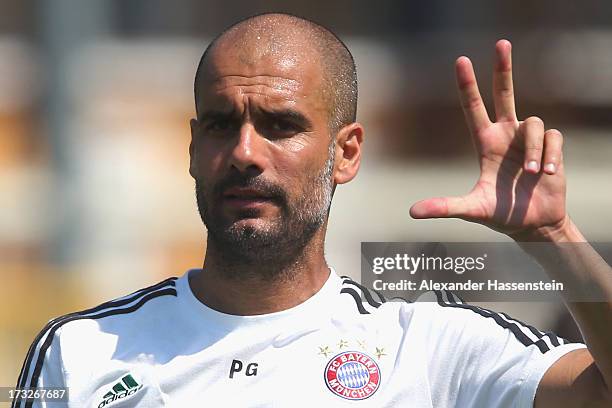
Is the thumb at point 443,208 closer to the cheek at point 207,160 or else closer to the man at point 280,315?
the man at point 280,315

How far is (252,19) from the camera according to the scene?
2523mm

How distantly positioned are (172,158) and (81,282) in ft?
1.94

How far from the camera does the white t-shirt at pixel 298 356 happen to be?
2236 mm

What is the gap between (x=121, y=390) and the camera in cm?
227

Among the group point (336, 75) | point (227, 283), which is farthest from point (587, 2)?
point (227, 283)

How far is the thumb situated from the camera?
1913mm

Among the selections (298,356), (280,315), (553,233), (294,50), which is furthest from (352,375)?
(294,50)

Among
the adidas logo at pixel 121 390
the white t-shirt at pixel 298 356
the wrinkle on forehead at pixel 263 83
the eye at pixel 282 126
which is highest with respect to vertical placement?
the wrinkle on forehead at pixel 263 83

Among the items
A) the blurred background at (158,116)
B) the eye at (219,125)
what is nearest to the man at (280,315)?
the eye at (219,125)

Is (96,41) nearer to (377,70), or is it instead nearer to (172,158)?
(172,158)

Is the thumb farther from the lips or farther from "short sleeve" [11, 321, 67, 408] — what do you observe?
"short sleeve" [11, 321, 67, 408]

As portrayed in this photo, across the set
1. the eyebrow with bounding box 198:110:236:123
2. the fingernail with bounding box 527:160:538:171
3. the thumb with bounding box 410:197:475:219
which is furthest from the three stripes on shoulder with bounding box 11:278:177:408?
the fingernail with bounding box 527:160:538:171

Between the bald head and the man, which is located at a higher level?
the bald head

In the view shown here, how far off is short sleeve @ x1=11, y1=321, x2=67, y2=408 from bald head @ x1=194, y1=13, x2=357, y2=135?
737 millimetres
